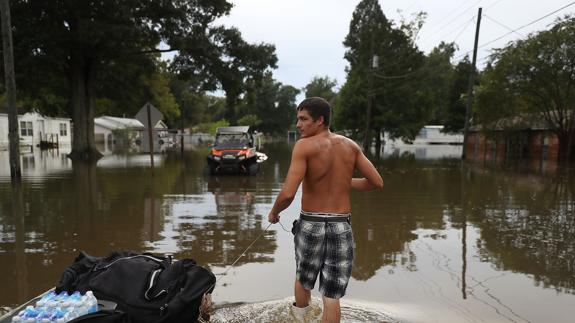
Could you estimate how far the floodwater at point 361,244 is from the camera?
4.42 meters

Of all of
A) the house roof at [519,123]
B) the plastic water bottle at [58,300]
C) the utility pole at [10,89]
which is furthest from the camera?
the house roof at [519,123]

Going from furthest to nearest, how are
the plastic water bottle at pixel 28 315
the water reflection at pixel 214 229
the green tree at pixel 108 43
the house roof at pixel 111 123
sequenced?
1. the house roof at pixel 111 123
2. the green tree at pixel 108 43
3. the water reflection at pixel 214 229
4. the plastic water bottle at pixel 28 315

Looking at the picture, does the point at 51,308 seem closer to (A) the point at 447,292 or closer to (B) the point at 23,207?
(A) the point at 447,292

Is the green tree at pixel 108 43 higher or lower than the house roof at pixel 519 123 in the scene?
higher

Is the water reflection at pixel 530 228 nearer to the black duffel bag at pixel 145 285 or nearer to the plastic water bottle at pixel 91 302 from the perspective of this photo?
the black duffel bag at pixel 145 285

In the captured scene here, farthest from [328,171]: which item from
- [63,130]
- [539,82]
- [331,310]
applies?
[63,130]

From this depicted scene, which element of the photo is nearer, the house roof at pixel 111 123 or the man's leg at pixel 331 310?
the man's leg at pixel 331 310

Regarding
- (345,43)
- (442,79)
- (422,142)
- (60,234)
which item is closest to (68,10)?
(60,234)

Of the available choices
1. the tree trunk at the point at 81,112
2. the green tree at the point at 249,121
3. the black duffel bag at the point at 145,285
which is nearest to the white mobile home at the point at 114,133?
the tree trunk at the point at 81,112

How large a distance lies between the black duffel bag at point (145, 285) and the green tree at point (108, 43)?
2157 centimetres

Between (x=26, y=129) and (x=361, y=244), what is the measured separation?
41.0m

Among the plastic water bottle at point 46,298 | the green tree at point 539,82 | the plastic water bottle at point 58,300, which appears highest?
the green tree at point 539,82

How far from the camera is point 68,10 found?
23.6m

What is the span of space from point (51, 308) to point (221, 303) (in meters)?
1.75
